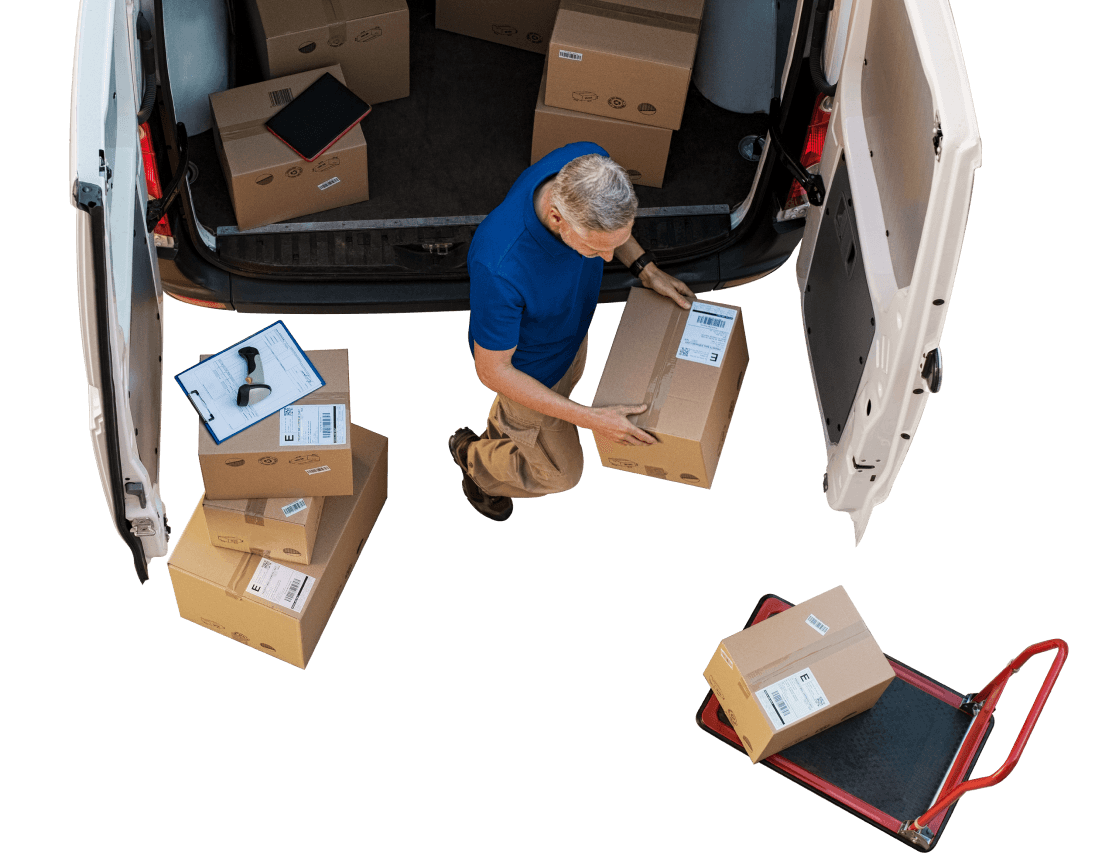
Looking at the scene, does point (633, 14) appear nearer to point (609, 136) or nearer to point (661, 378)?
point (609, 136)

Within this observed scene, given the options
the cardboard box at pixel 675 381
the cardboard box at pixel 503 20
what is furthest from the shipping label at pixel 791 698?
the cardboard box at pixel 503 20

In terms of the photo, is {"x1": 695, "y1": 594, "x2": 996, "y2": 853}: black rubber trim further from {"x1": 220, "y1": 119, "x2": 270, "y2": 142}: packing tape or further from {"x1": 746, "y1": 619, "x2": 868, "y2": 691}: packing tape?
{"x1": 220, "y1": 119, "x2": 270, "y2": 142}: packing tape

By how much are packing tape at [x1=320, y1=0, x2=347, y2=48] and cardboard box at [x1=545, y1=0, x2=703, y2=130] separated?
2.74ft

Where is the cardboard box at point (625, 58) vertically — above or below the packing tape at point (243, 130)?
above

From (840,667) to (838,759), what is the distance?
370mm

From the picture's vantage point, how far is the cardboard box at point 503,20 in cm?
492

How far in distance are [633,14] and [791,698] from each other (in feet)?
8.06

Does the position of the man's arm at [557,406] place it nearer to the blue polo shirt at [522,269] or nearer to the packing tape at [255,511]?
the blue polo shirt at [522,269]

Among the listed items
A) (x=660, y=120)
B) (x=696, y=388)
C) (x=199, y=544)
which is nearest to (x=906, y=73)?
(x=696, y=388)

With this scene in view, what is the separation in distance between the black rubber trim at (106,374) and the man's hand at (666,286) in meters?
1.66

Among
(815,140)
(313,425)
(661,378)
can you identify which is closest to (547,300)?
(661,378)

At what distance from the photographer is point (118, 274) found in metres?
3.23

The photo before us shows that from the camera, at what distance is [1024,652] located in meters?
3.72

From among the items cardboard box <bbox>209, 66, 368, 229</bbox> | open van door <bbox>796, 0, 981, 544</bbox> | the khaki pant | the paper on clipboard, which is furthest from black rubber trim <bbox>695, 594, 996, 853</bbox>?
cardboard box <bbox>209, 66, 368, 229</bbox>
